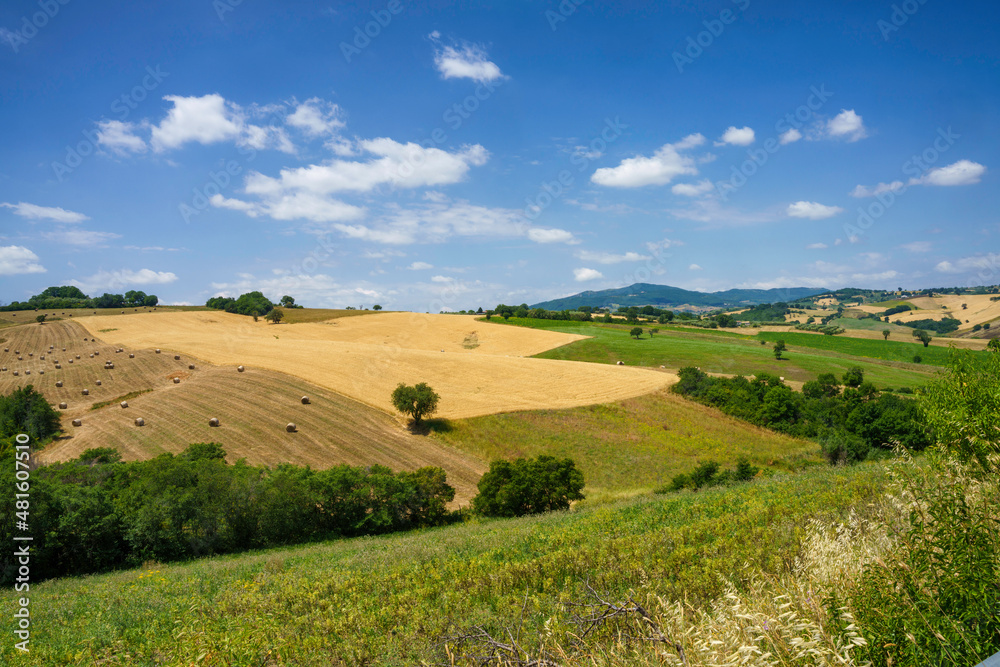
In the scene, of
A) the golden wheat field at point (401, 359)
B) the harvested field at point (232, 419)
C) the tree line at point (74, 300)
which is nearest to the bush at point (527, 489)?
the harvested field at point (232, 419)

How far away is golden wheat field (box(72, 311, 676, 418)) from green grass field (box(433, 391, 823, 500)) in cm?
309

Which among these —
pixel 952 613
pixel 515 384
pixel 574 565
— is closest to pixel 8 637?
pixel 574 565

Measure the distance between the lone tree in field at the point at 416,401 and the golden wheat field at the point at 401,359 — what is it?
2.74m

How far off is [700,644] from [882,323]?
186101 mm

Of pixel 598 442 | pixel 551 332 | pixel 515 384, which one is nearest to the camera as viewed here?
pixel 598 442

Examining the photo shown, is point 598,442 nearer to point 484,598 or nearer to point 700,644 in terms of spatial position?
point 484,598

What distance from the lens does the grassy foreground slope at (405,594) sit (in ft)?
24.0

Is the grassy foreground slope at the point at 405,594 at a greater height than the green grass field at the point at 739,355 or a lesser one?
greater

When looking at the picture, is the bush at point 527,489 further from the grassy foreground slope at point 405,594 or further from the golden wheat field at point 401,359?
the golden wheat field at point 401,359

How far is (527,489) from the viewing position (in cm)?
3139

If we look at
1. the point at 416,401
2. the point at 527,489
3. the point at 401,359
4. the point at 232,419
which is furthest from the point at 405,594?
the point at 401,359

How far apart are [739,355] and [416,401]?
63316 mm

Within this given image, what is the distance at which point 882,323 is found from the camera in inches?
5733

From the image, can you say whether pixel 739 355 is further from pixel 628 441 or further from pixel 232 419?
pixel 232 419
